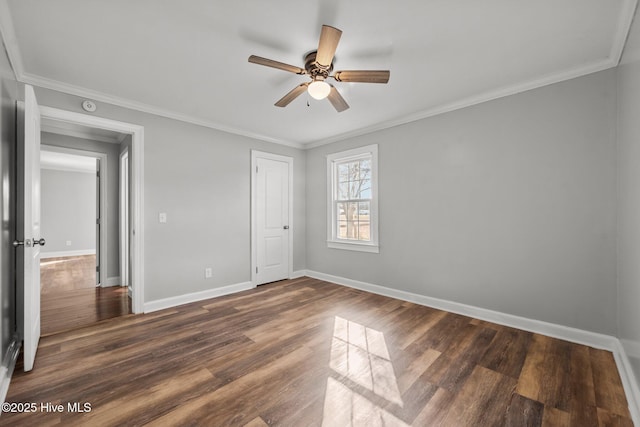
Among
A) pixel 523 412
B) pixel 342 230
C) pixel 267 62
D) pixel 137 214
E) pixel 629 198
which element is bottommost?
pixel 523 412

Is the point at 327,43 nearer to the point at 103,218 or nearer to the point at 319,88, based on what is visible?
the point at 319,88

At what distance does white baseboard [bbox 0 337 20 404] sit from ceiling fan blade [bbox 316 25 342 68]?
9.65 ft

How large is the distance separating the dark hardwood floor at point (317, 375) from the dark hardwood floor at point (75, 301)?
29 cm

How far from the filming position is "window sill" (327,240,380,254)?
402cm

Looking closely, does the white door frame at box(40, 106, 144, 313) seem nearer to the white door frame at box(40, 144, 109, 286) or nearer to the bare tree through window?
the white door frame at box(40, 144, 109, 286)

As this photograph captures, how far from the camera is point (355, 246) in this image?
4258mm

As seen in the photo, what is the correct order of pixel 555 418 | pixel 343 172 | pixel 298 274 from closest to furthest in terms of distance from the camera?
pixel 555 418, pixel 343 172, pixel 298 274

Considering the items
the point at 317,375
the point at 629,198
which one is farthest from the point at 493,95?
the point at 317,375

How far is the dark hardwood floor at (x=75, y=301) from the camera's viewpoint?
9.70 ft

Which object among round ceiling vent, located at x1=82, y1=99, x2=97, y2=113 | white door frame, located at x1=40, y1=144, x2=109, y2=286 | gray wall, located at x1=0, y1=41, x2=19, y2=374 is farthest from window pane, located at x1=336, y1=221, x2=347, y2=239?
white door frame, located at x1=40, y1=144, x2=109, y2=286

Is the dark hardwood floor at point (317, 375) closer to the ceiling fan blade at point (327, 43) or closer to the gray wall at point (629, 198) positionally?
the gray wall at point (629, 198)

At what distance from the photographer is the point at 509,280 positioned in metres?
2.82

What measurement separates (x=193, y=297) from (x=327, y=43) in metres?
3.38

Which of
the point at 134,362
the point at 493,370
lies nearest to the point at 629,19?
the point at 493,370
